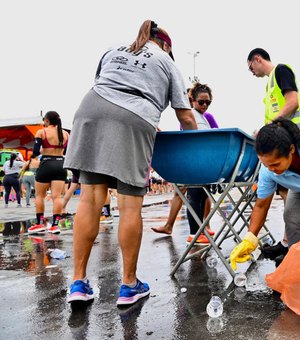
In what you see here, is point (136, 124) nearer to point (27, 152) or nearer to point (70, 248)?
point (70, 248)

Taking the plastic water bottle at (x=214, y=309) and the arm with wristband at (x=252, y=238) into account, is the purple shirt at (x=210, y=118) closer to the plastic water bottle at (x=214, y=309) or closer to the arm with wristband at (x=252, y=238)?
the arm with wristband at (x=252, y=238)

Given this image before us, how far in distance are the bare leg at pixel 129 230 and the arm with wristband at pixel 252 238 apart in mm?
586

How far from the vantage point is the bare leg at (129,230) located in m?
2.39

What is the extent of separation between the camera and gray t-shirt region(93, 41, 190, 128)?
2.40 meters

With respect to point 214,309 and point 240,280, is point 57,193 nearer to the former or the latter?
point 240,280

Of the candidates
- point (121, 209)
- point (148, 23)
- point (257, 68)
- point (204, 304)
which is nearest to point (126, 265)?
point (121, 209)

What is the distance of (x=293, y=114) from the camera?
3.47 meters

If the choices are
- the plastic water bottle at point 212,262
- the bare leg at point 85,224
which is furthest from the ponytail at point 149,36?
the plastic water bottle at point 212,262

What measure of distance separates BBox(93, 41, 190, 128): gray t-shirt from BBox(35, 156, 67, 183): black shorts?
349 centimetres

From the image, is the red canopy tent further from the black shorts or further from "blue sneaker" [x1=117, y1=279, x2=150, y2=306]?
"blue sneaker" [x1=117, y1=279, x2=150, y2=306]

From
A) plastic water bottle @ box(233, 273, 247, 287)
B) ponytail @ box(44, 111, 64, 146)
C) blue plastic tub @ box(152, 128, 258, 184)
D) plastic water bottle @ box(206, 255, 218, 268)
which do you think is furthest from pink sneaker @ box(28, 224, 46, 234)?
plastic water bottle @ box(233, 273, 247, 287)

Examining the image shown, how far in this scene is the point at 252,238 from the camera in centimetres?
247

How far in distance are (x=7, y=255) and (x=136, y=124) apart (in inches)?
99.7

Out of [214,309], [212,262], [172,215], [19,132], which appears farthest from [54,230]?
[19,132]
